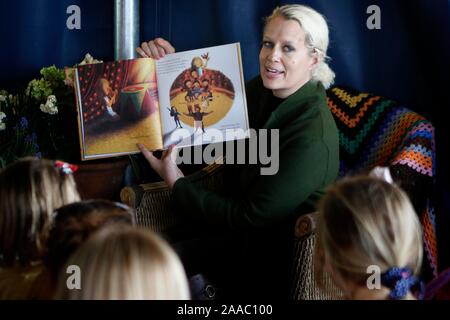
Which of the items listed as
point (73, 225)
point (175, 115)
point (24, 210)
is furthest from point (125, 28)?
point (73, 225)

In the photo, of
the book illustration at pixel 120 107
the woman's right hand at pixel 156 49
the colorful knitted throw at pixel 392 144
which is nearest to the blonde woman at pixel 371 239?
the colorful knitted throw at pixel 392 144

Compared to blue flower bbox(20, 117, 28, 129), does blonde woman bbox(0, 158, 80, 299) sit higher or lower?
lower

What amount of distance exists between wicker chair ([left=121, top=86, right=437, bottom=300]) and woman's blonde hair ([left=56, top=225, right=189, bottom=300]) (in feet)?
2.92

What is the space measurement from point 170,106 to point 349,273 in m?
0.94

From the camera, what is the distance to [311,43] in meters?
2.07

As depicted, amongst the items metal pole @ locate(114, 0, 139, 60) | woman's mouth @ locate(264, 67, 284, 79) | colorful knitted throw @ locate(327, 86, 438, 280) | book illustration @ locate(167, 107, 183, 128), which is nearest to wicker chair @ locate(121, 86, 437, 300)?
colorful knitted throw @ locate(327, 86, 438, 280)

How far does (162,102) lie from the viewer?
211cm

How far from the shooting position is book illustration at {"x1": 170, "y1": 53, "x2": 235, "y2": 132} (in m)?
2.07

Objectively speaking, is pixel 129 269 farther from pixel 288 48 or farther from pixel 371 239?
pixel 288 48

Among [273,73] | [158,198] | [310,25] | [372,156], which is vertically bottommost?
[158,198]

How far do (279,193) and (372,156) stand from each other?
0.49 metres

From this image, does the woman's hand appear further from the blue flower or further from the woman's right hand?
the blue flower
